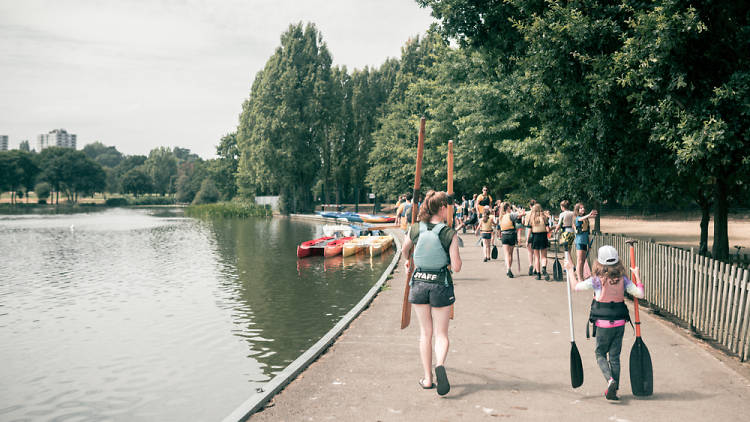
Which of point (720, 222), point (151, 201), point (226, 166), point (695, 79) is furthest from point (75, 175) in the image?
point (695, 79)

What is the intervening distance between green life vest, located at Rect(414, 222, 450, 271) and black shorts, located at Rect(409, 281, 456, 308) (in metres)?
0.19

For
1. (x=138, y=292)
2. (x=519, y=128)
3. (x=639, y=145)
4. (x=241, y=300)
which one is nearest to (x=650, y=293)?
(x=639, y=145)

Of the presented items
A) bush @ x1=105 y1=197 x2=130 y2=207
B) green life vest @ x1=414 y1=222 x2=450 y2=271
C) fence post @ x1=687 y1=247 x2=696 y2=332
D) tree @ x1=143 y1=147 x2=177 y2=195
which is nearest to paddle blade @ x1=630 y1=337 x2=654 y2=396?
green life vest @ x1=414 y1=222 x2=450 y2=271

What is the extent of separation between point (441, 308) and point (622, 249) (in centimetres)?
860

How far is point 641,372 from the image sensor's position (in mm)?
6121

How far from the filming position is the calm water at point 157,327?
8.14 meters

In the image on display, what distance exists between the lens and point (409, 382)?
6.70 metres

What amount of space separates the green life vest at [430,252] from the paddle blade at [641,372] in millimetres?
2197

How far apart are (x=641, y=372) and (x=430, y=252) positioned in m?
2.55

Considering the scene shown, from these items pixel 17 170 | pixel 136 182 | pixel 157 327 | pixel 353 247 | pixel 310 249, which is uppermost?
pixel 17 170

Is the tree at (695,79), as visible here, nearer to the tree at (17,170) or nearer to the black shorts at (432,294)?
the black shorts at (432,294)

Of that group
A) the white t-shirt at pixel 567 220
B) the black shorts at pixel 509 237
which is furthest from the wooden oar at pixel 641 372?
the white t-shirt at pixel 567 220

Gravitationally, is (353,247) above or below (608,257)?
below

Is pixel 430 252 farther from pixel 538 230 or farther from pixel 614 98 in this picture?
pixel 538 230
